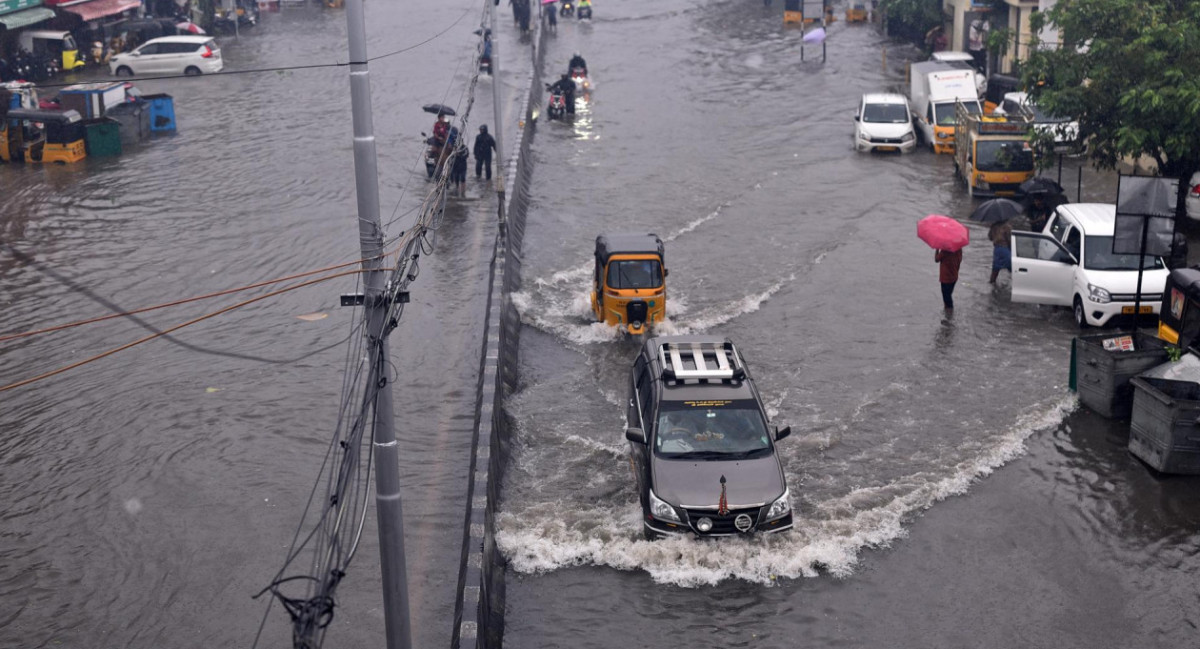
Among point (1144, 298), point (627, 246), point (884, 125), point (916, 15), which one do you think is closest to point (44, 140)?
point (627, 246)

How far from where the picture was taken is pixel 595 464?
15352 millimetres

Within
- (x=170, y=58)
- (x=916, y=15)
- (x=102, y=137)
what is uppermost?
(x=916, y=15)

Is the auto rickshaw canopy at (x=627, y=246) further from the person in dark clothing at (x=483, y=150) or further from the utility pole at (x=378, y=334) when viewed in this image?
the utility pole at (x=378, y=334)

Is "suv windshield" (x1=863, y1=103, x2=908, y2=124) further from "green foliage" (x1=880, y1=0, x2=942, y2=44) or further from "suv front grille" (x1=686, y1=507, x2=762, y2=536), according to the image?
"suv front grille" (x1=686, y1=507, x2=762, y2=536)

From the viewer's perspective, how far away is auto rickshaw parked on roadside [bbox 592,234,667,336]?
19.4 meters

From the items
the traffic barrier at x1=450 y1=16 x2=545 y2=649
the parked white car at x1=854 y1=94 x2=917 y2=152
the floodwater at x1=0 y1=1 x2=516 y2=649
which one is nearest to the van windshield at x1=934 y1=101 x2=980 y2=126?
the parked white car at x1=854 y1=94 x2=917 y2=152

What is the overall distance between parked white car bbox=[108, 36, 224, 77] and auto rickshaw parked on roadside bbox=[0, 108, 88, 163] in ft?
36.2

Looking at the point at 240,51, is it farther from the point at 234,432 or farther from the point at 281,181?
the point at 234,432

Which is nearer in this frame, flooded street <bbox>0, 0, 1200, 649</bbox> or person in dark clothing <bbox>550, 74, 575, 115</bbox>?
flooded street <bbox>0, 0, 1200, 649</bbox>

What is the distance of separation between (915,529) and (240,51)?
1728 inches

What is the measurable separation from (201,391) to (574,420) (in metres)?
5.54

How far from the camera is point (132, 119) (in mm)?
33594

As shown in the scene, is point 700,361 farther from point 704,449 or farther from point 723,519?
point 723,519

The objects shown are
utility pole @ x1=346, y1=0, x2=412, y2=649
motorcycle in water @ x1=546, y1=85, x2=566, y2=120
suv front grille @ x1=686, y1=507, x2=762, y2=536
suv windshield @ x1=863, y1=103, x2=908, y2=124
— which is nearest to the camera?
utility pole @ x1=346, y1=0, x2=412, y2=649
